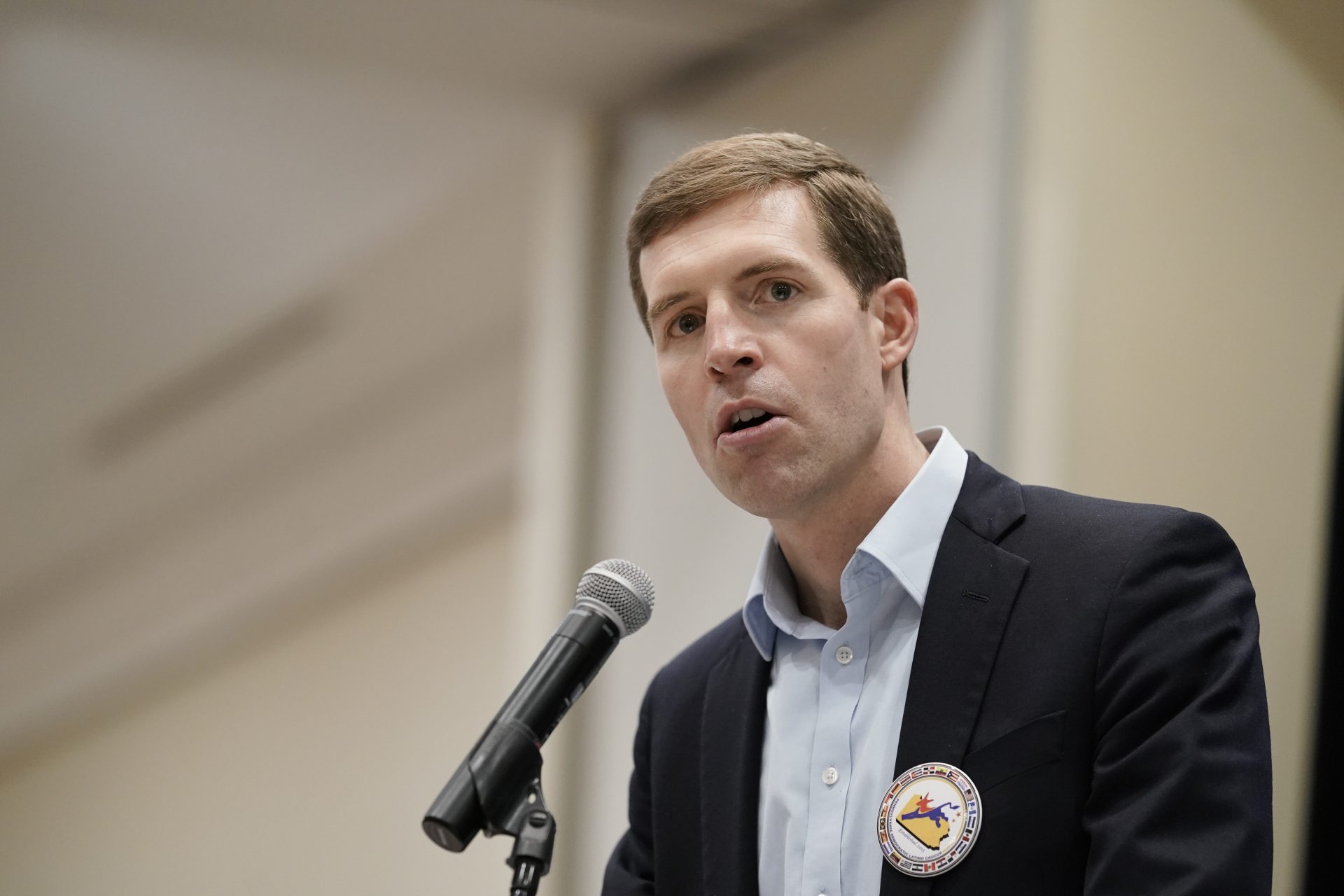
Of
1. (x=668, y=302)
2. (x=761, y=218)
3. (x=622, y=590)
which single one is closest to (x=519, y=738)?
(x=622, y=590)

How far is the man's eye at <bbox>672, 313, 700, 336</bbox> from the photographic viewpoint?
164 cm

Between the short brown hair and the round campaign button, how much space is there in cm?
66

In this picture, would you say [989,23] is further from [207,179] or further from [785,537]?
[207,179]

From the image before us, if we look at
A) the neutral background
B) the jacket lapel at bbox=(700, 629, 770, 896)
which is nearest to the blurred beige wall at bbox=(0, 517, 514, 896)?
the neutral background

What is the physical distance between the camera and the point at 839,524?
5.30 ft

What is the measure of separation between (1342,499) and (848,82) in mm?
1475

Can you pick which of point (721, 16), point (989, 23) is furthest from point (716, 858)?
point (721, 16)

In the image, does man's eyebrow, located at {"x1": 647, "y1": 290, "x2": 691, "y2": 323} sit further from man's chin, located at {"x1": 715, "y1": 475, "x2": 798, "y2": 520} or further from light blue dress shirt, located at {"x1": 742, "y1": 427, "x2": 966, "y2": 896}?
light blue dress shirt, located at {"x1": 742, "y1": 427, "x2": 966, "y2": 896}

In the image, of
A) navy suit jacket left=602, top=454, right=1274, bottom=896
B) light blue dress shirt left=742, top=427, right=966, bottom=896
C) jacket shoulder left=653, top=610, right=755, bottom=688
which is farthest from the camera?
jacket shoulder left=653, top=610, right=755, bottom=688

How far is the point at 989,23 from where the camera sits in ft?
8.13

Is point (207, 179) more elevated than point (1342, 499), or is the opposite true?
point (207, 179)

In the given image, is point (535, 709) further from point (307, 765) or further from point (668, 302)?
point (307, 765)

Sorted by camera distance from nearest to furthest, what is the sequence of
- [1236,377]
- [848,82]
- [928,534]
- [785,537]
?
[928,534]
[785,537]
[1236,377]
[848,82]

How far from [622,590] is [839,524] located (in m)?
0.48
